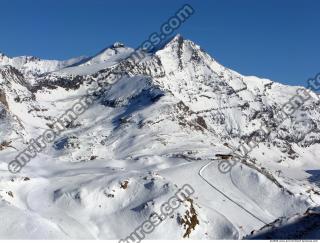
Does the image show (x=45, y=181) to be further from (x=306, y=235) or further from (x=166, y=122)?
(x=166, y=122)

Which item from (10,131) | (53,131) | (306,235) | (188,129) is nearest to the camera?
(306,235)

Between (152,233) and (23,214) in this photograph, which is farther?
(152,233)

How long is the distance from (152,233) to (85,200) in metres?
12.4

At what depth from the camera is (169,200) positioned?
71500 mm

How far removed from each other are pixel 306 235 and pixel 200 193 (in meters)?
46.5

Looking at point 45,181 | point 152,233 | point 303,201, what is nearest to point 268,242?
point 152,233

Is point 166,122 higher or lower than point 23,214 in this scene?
higher

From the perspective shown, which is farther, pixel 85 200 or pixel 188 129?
pixel 188 129

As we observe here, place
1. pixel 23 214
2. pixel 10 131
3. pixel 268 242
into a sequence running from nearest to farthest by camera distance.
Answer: pixel 268 242 → pixel 23 214 → pixel 10 131

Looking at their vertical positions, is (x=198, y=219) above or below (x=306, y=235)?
above

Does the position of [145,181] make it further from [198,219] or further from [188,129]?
[188,129]

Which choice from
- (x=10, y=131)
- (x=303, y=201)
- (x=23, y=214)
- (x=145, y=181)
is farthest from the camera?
(x=10, y=131)

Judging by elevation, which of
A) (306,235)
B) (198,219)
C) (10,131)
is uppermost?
(10,131)

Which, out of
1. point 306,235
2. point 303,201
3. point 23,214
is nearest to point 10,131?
point 303,201
